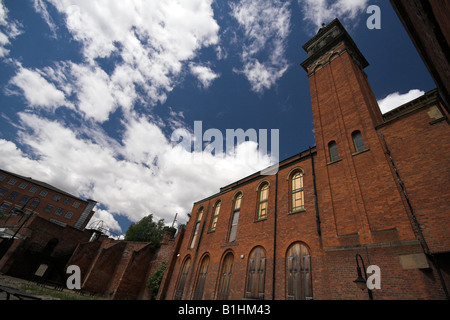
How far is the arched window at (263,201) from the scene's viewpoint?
14742mm

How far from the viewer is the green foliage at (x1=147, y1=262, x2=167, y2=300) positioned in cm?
2080

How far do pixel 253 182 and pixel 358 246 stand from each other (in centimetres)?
891

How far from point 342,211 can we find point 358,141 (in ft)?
13.2

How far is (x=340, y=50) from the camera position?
52.6 feet

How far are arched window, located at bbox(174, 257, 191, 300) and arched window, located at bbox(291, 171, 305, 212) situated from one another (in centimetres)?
1096

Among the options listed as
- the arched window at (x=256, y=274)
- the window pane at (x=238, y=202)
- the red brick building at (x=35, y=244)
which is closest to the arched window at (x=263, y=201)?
the arched window at (x=256, y=274)

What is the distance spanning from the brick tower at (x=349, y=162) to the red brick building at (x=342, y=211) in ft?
0.15

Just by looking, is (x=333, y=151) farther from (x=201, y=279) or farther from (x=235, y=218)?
(x=201, y=279)

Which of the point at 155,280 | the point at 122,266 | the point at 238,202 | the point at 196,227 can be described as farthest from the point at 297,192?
the point at 122,266

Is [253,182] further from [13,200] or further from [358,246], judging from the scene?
[13,200]

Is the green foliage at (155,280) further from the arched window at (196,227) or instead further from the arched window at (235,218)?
the arched window at (235,218)

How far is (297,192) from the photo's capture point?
13219mm

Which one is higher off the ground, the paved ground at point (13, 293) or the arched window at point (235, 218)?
the arched window at point (235, 218)
